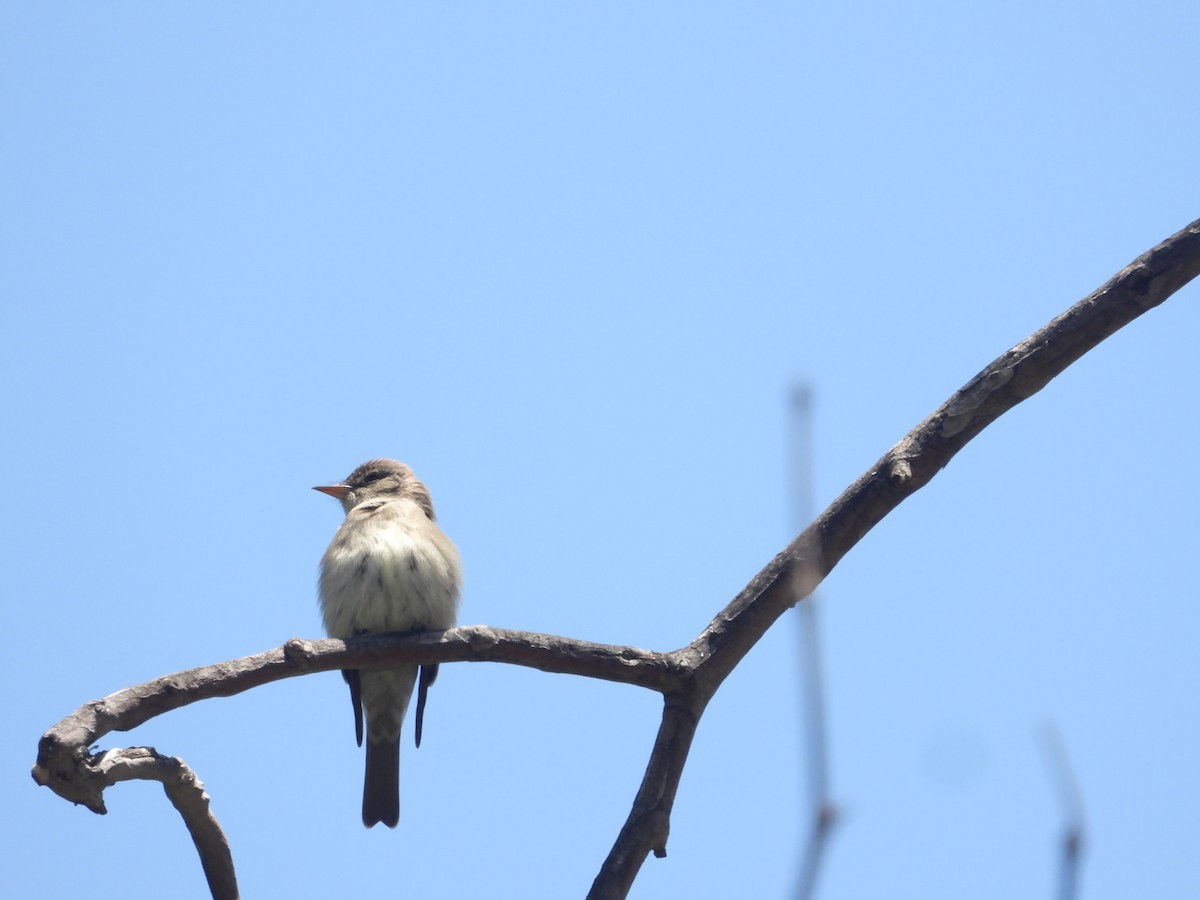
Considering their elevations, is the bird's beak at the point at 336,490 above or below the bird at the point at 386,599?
above

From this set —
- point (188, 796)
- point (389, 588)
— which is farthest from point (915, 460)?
point (389, 588)

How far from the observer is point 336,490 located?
9078 millimetres

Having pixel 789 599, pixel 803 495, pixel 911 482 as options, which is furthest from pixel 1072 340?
pixel 803 495

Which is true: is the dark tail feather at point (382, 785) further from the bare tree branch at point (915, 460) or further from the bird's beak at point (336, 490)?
the bare tree branch at point (915, 460)

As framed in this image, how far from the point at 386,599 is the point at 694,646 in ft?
9.39

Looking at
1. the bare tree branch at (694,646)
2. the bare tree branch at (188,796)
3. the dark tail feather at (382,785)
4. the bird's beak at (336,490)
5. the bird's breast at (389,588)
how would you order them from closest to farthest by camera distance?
the bare tree branch at (694,646) → the bare tree branch at (188,796) → the bird's breast at (389,588) → the dark tail feather at (382,785) → the bird's beak at (336,490)

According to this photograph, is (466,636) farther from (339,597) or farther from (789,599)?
(339,597)

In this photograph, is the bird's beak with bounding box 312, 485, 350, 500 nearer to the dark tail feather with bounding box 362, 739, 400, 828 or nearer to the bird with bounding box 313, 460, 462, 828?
the bird with bounding box 313, 460, 462, 828

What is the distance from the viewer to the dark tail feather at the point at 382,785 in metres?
7.73

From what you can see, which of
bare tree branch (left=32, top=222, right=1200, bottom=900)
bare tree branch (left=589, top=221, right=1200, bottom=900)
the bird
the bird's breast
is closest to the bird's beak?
the bird

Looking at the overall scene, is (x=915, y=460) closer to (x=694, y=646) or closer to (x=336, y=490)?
(x=694, y=646)

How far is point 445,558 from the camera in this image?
24.9 ft

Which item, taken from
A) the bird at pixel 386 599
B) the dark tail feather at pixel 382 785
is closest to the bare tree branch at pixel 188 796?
the bird at pixel 386 599

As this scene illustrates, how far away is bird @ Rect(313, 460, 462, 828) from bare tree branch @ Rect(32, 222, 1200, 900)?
2.13 m
